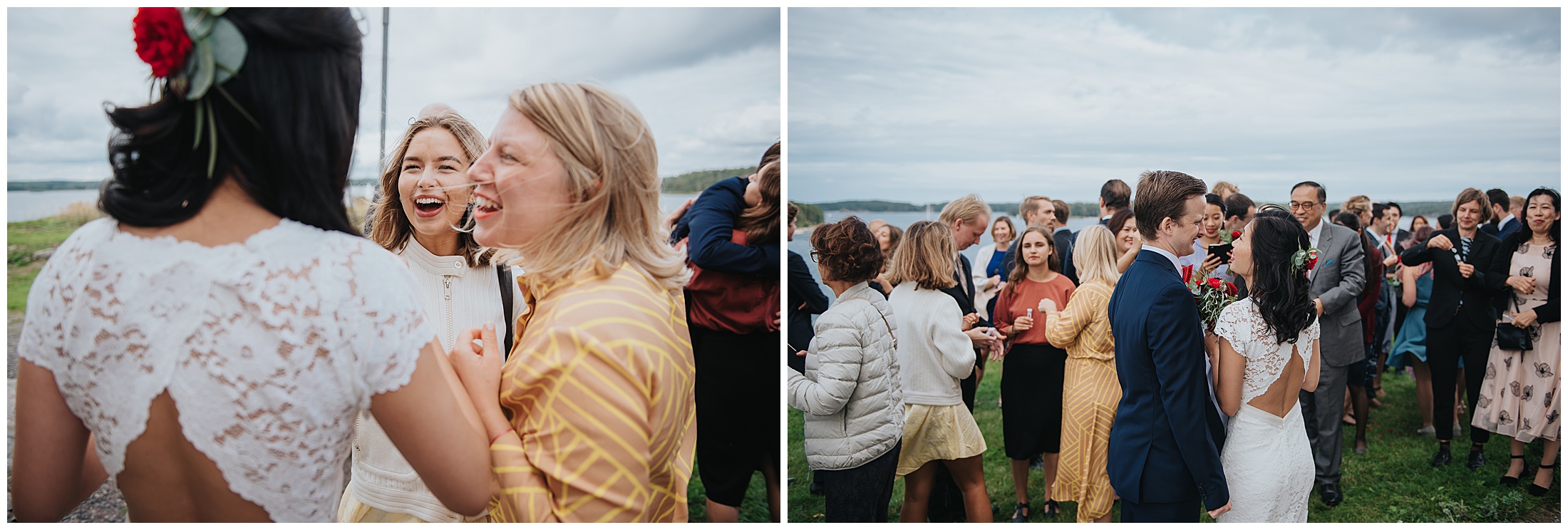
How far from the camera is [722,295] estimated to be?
3.33 metres

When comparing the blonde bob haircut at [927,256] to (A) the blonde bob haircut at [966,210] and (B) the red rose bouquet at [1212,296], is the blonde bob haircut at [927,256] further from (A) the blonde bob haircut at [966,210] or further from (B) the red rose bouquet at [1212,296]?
(B) the red rose bouquet at [1212,296]

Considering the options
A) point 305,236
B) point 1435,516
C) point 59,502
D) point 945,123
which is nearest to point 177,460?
point 59,502

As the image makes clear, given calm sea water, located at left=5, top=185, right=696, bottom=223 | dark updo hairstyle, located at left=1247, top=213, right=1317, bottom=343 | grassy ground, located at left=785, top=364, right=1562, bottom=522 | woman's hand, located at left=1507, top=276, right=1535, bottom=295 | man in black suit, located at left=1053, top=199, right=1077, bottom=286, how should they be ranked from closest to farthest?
1. calm sea water, located at left=5, top=185, right=696, bottom=223
2. dark updo hairstyle, located at left=1247, top=213, right=1317, bottom=343
3. grassy ground, located at left=785, top=364, right=1562, bottom=522
4. woman's hand, located at left=1507, top=276, right=1535, bottom=295
5. man in black suit, located at left=1053, top=199, right=1077, bottom=286

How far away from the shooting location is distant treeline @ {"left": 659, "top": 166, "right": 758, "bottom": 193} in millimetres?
3094

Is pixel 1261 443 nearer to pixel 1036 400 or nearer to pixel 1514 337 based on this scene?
pixel 1036 400

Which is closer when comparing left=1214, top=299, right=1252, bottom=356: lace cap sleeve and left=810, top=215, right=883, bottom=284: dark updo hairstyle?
left=1214, top=299, right=1252, bottom=356: lace cap sleeve

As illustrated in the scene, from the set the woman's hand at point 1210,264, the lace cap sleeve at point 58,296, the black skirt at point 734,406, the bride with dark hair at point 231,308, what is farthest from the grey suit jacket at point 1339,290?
the lace cap sleeve at point 58,296

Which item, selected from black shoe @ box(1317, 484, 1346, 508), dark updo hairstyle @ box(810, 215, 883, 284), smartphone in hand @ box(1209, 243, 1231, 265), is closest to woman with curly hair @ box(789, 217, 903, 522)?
dark updo hairstyle @ box(810, 215, 883, 284)

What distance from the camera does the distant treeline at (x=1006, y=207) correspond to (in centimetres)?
300

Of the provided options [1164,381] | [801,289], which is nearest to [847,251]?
[801,289]

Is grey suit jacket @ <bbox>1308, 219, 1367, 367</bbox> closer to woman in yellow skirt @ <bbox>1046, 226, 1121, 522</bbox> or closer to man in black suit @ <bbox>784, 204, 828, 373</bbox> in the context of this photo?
woman in yellow skirt @ <bbox>1046, 226, 1121, 522</bbox>

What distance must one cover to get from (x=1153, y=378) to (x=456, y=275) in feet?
7.12

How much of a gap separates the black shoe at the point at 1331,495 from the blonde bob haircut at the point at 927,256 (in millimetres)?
2187

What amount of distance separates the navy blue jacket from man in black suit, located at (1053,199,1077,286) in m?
1.67
